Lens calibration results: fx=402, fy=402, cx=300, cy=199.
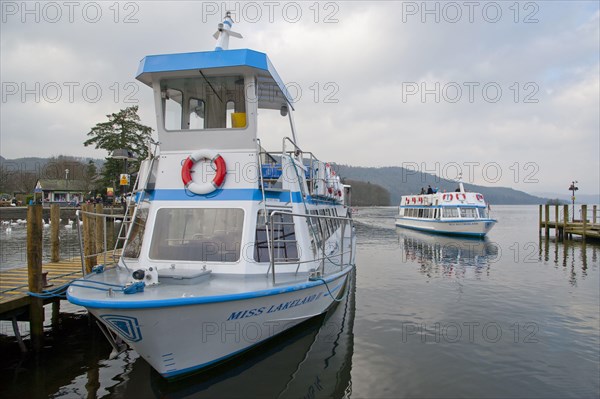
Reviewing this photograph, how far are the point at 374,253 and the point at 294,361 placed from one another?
55.8 feet

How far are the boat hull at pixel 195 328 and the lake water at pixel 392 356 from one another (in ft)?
1.82

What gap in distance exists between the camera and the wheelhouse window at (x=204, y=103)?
8.11 metres

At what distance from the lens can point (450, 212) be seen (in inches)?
1339

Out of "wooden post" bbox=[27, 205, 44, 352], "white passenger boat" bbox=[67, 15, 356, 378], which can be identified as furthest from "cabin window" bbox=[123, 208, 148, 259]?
"wooden post" bbox=[27, 205, 44, 352]

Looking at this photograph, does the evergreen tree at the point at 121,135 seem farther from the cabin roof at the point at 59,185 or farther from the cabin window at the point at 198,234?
the cabin window at the point at 198,234

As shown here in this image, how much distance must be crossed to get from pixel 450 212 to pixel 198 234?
3014 centimetres

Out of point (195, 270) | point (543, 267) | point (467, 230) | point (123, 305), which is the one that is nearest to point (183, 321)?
point (123, 305)

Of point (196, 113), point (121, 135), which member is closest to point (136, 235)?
point (196, 113)

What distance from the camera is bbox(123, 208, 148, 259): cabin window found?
26.9 feet

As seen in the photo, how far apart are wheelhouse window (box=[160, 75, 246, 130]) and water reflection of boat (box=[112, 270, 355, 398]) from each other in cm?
450

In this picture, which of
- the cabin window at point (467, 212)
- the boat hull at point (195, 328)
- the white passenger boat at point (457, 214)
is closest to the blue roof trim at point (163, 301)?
the boat hull at point (195, 328)

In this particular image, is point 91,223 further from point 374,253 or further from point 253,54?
point 374,253

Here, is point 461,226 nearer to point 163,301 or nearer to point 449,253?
point 449,253

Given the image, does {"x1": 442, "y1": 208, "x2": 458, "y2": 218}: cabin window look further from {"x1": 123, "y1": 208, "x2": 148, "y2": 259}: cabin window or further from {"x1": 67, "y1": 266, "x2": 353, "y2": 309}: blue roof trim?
{"x1": 67, "y1": 266, "x2": 353, "y2": 309}: blue roof trim
